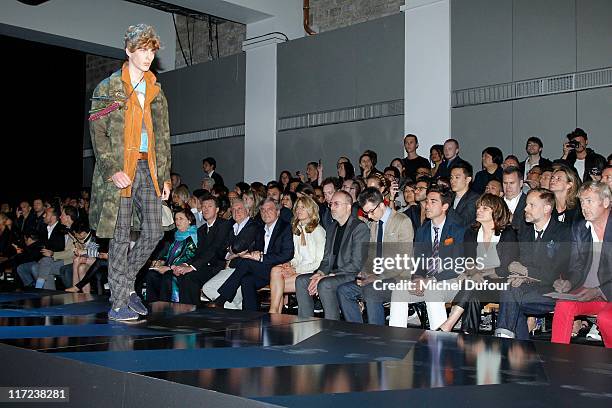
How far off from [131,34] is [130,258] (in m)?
1.24

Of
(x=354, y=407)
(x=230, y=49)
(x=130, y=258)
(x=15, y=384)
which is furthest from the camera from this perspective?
(x=230, y=49)

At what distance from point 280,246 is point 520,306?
2306mm

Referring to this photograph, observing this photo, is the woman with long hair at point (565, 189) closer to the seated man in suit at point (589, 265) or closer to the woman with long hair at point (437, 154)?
A: the seated man in suit at point (589, 265)

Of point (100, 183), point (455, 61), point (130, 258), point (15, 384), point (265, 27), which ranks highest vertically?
point (265, 27)

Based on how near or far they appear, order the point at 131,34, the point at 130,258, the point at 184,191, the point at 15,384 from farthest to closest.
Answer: the point at 184,191, the point at 130,258, the point at 131,34, the point at 15,384

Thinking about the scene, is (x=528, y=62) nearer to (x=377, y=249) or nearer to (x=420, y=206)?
(x=420, y=206)

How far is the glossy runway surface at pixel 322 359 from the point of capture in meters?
2.11

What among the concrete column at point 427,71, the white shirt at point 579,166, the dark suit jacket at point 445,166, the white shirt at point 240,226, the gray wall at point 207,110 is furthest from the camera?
the gray wall at point 207,110

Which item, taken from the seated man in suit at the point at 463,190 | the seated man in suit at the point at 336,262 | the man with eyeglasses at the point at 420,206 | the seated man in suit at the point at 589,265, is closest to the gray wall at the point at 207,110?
the man with eyeglasses at the point at 420,206

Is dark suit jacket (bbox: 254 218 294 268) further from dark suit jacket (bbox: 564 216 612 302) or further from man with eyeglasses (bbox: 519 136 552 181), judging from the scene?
man with eyeglasses (bbox: 519 136 552 181)

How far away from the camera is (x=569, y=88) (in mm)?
8094

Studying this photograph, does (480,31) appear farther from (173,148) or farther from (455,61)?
(173,148)

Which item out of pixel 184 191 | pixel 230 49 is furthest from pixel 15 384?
pixel 230 49

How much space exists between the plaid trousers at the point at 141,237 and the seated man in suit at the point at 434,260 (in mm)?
1951
